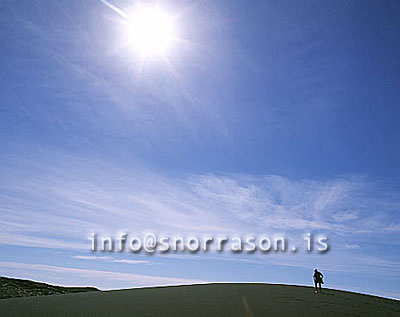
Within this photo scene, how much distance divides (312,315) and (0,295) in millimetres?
16997

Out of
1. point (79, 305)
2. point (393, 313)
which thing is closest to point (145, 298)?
point (79, 305)

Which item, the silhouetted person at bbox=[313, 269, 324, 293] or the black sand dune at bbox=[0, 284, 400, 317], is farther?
the silhouetted person at bbox=[313, 269, 324, 293]

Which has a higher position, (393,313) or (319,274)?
(319,274)

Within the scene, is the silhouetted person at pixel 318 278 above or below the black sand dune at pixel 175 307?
above

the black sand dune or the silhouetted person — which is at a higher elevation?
Answer: the silhouetted person

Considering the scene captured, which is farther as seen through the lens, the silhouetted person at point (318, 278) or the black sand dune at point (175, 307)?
the silhouetted person at point (318, 278)

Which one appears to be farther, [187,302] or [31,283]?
[31,283]

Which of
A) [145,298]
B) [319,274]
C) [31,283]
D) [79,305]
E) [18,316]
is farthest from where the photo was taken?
[31,283]

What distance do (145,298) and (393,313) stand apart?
1204 centimetres

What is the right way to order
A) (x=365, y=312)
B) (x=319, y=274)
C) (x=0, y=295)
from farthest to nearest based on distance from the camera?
(x=319, y=274)
(x=0, y=295)
(x=365, y=312)

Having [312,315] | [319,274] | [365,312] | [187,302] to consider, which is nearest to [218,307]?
[187,302]

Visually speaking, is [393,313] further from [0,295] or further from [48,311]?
[0,295]

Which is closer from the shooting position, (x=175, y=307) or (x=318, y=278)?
(x=175, y=307)

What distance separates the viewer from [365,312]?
53.9 ft
